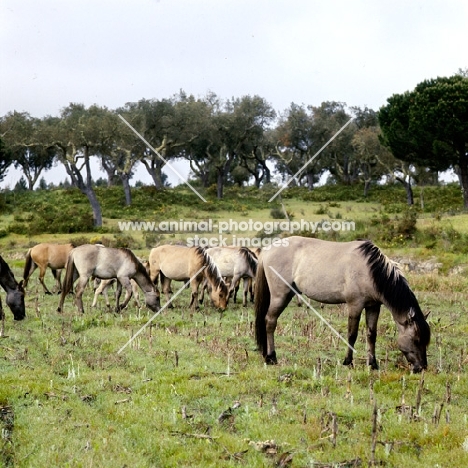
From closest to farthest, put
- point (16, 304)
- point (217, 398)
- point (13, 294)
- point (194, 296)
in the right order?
point (217, 398) < point (16, 304) < point (13, 294) < point (194, 296)

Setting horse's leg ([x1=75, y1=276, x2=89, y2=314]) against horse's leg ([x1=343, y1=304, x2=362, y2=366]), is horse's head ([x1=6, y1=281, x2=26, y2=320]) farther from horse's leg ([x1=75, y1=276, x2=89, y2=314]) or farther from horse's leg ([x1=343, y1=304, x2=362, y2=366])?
horse's leg ([x1=343, y1=304, x2=362, y2=366])

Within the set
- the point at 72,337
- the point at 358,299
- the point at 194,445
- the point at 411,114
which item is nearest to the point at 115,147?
the point at 411,114

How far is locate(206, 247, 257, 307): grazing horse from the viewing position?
1694 centimetres

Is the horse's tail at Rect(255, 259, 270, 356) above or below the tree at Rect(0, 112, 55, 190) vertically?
below

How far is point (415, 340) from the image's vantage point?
28.5ft

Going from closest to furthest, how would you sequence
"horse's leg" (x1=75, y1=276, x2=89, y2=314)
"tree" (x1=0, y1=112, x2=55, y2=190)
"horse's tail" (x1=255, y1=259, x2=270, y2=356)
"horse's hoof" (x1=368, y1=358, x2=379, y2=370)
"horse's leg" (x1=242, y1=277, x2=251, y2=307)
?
"horse's hoof" (x1=368, y1=358, x2=379, y2=370), "horse's tail" (x1=255, y1=259, x2=270, y2=356), "horse's leg" (x1=75, y1=276, x2=89, y2=314), "horse's leg" (x1=242, y1=277, x2=251, y2=307), "tree" (x1=0, y1=112, x2=55, y2=190)

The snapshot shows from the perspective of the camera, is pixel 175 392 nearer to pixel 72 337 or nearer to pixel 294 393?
pixel 294 393

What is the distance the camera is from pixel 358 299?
9359 millimetres

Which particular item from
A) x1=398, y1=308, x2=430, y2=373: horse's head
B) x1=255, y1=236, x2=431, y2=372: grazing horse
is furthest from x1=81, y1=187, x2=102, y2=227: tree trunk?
x1=398, y1=308, x2=430, y2=373: horse's head

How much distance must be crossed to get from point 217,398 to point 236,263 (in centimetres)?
967

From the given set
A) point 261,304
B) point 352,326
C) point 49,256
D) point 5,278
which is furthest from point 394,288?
point 49,256

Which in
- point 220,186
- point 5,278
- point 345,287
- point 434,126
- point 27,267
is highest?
point 434,126

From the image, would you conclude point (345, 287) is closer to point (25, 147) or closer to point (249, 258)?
point (249, 258)

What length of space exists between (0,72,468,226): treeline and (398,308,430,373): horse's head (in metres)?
15.2
